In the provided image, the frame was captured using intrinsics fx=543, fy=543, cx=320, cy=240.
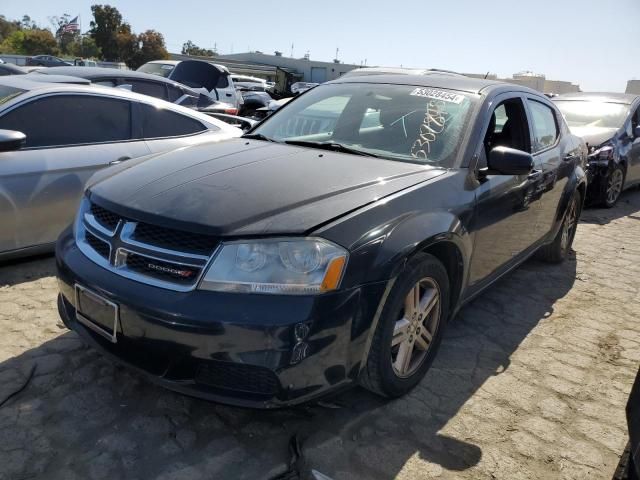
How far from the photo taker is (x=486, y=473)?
7.79 ft

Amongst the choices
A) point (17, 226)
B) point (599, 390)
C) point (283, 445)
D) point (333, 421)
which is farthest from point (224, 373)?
point (17, 226)

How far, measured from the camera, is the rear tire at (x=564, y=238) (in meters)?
5.00

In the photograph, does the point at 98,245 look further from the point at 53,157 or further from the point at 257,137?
the point at 53,157

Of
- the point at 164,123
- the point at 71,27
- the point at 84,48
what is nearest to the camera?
the point at 164,123

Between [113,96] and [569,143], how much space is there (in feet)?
13.0

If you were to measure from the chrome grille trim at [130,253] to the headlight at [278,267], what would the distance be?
2.7 inches

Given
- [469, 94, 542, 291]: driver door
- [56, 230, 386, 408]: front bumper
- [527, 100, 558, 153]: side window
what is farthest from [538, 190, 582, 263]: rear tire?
[56, 230, 386, 408]: front bumper

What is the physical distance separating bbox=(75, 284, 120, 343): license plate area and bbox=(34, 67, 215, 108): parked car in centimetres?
422

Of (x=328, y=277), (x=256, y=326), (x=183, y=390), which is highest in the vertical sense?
(x=328, y=277)

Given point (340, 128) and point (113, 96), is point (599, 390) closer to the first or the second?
point (340, 128)

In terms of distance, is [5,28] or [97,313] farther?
[5,28]

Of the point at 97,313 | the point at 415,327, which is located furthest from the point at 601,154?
the point at 97,313

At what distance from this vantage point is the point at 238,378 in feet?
7.18

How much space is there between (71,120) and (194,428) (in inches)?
113
